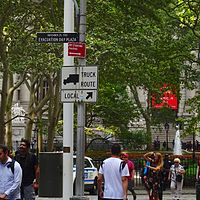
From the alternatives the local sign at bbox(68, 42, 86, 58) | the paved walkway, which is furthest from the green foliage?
the local sign at bbox(68, 42, 86, 58)

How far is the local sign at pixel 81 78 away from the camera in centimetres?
1216

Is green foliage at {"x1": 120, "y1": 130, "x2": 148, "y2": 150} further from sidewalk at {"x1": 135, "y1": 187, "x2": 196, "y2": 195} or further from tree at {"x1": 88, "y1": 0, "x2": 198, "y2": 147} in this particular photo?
tree at {"x1": 88, "y1": 0, "x2": 198, "y2": 147}

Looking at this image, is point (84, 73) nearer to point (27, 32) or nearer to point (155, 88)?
point (27, 32)

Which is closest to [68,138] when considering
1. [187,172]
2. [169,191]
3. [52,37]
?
[52,37]

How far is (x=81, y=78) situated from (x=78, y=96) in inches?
14.3

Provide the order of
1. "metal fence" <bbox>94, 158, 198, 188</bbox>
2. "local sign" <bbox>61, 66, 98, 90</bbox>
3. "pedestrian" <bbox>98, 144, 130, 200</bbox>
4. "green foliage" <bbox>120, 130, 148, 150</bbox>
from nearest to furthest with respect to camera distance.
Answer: "pedestrian" <bbox>98, 144, 130, 200</bbox> → "local sign" <bbox>61, 66, 98, 90</bbox> → "metal fence" <bbox>94, 158, 198, 188</bbox> → "green foliage" <bbox>120, 130, 148, 150</bbox>

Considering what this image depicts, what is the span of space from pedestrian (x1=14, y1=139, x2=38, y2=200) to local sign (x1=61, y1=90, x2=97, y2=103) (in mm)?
1336

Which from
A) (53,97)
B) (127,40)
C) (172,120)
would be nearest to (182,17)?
(127,40)

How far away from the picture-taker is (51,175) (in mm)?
16812

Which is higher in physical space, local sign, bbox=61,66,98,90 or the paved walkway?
local sign, bbox=61,66,98,90

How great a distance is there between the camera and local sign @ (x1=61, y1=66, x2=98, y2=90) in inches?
479

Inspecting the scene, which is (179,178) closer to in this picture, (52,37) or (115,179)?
(52,37)

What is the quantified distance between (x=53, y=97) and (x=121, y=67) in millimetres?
10198

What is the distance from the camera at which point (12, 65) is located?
25656 millimetres
